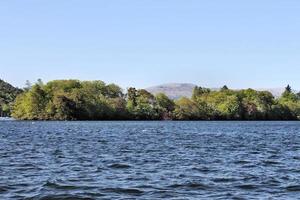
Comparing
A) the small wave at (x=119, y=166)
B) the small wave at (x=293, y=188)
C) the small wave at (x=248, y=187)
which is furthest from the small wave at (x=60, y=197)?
the small wave at (x=119, y=166)

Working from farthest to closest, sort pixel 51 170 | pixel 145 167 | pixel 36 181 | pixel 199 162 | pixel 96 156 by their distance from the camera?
pixel 96 156, pixel 199 162, pixel 145 167, pixel 51 170, pixel 36 181

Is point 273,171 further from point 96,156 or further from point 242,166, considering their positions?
point 96,156

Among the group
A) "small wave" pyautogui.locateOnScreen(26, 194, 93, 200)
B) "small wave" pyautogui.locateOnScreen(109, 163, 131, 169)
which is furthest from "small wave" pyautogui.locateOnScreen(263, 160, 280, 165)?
"small wave" pyautogui.locateOnScreen(26, 194, 93, 200)

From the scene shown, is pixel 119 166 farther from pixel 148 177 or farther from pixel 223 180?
pixel 223 180

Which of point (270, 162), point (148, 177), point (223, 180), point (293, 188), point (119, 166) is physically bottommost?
point (293, 188)

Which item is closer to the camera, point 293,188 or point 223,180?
point 293,188

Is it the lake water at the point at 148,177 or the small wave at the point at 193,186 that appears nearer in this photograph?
the lake water at the point at 148,177

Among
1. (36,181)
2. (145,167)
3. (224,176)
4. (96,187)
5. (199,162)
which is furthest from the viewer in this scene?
(199,162)

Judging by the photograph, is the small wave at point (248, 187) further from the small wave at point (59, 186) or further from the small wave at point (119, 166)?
the small wave at point (119, 166)

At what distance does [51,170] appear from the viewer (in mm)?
38969

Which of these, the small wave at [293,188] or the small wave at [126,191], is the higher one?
the small wave at [126,191]

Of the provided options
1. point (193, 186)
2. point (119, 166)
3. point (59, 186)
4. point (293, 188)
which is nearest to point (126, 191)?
point (59, 186)

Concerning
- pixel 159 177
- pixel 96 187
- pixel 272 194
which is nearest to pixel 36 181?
pixel 96 187

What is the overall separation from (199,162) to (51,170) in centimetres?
1234
